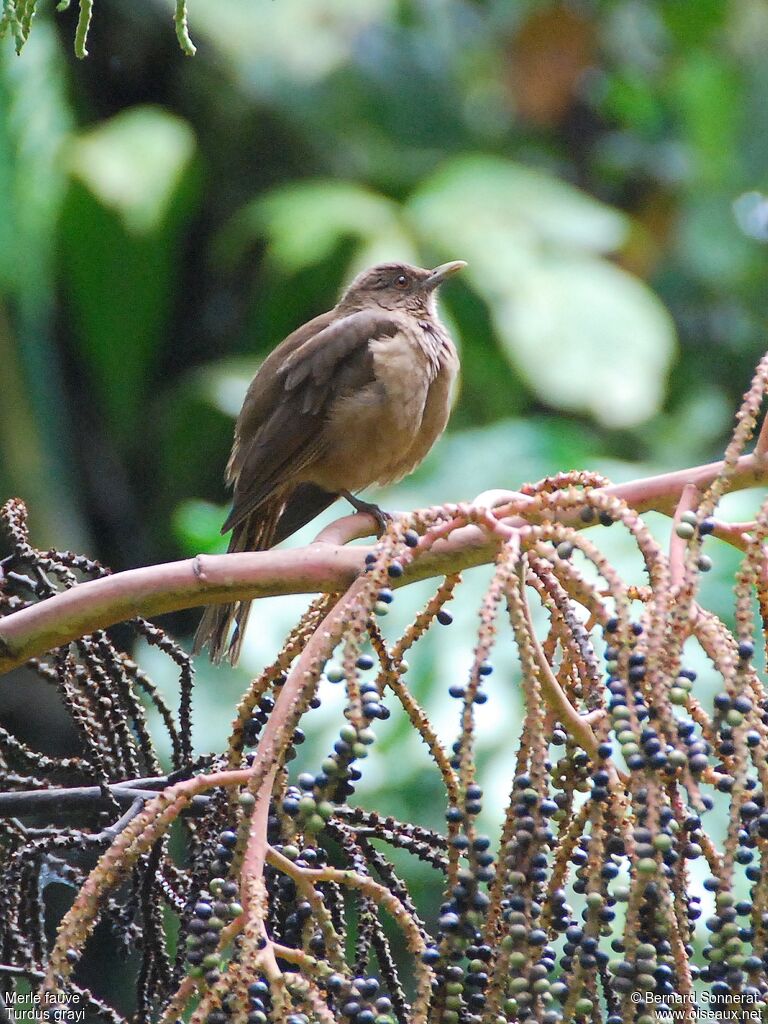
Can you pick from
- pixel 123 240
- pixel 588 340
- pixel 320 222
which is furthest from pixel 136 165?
pixel 588 340

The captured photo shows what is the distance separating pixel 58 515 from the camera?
691 centimetres

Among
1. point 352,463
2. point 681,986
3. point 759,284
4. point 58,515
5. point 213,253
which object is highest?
point 759,284

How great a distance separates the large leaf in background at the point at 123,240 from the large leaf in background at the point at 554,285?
1298 mm

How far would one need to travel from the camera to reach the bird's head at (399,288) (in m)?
4.39

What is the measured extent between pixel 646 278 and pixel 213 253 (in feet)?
8.39

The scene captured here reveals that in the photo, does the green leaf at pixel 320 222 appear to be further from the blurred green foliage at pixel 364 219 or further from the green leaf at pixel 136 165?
the green leaf at pixel 136 165

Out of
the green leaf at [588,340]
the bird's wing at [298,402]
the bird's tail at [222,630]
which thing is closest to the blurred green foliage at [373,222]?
the green leaf at [588,340]

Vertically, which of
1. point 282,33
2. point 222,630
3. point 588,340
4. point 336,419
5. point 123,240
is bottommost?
point 222,630

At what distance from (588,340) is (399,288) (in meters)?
2.07

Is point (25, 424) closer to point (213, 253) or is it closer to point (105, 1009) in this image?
point (213, 253)

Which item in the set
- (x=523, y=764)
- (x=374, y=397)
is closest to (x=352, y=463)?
(x=374, y=397)

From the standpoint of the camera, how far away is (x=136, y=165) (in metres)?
6.86

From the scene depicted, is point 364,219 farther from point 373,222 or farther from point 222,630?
point 222,630

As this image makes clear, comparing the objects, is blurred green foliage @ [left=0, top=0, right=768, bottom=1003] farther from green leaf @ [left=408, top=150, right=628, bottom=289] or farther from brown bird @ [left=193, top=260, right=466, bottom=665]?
brown bird @ [left=193, top=260, right=466, bottom=665]
